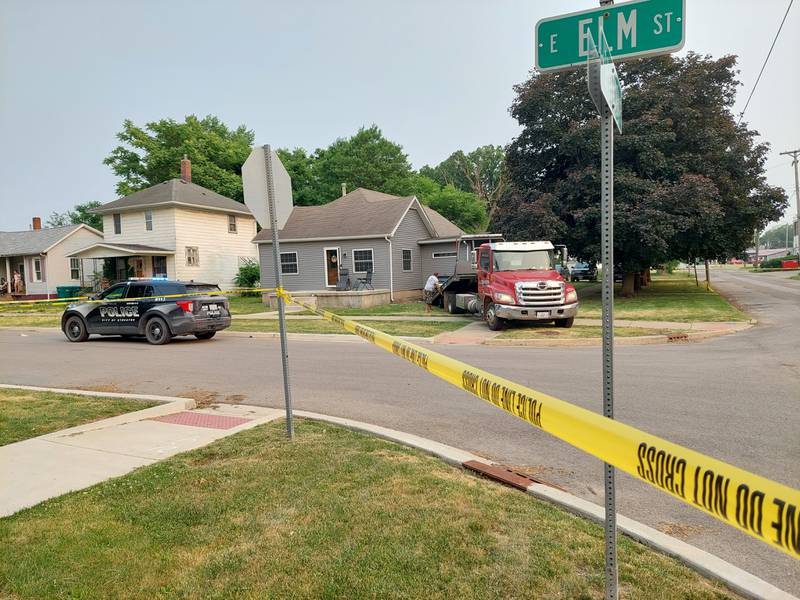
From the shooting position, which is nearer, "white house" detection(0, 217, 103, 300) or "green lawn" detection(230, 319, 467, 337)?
"green lawn" detection(230, 319, 467, 337)

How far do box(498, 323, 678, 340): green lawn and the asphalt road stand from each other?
4.82ft

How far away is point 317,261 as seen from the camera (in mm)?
29688

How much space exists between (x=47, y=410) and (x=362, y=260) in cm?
2195

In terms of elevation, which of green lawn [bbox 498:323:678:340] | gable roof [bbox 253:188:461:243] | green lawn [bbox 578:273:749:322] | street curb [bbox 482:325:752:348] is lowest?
street curb [bbox 482:325:752:348]

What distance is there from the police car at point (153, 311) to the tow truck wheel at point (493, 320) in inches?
290

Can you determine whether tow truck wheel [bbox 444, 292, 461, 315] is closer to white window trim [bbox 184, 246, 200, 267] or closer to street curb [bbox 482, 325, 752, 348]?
street curb [bbox 482, 325, 752, 348]

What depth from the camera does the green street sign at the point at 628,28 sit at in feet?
9.59

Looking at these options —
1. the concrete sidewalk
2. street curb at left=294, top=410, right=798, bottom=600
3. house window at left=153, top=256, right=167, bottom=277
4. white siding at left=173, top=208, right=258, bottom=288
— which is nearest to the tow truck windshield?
the concrete sidewalk

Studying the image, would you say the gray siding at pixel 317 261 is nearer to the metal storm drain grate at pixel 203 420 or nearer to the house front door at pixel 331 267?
the house front door at pixel 331 267

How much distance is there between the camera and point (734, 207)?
25.3 m

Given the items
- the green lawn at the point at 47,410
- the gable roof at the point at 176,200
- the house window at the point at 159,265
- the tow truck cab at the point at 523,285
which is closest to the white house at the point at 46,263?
the gable roof at the point at 176,200

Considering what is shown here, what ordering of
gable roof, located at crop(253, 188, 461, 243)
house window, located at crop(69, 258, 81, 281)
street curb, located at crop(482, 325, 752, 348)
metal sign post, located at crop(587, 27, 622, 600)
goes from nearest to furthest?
metal sign post, located at crop(587, 27, 622, 600) < street curb, located at crop(482, 325, 752, 348) < gable roof, located at crop(253, 188, 461, 243) < house window, located at crop(69, 258, 81, 281)

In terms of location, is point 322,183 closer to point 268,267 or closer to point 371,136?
point 371,136

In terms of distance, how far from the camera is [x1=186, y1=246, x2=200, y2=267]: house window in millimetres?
34250
